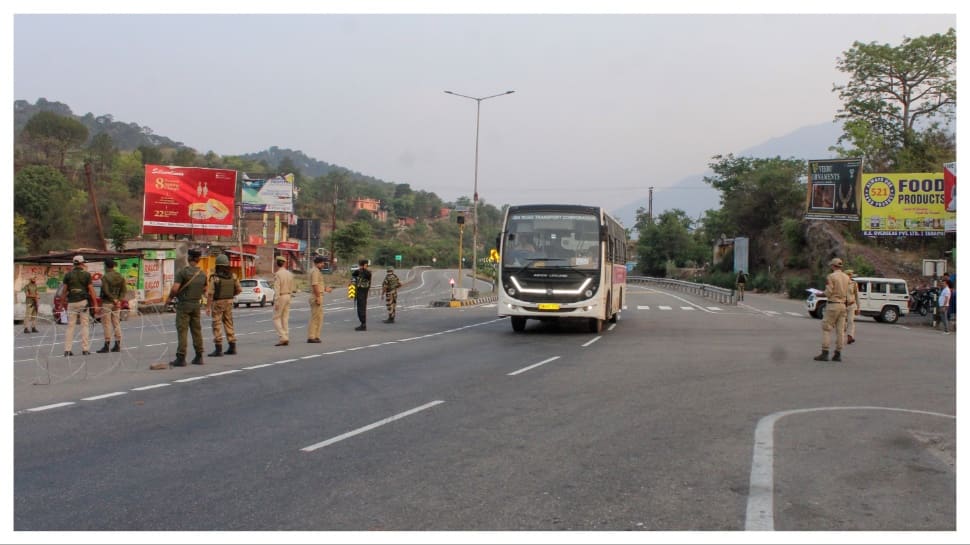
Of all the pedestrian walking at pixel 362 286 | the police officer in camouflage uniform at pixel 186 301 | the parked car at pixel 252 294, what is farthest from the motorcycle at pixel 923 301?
the parked car at pixel 252 294

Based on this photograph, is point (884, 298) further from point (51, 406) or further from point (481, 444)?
point (51, 406)

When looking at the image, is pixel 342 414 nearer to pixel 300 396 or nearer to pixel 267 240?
pixel 300 396

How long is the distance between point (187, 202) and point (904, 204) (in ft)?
144

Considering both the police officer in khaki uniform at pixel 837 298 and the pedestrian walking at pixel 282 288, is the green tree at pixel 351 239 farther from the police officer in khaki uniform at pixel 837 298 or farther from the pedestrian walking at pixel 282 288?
the police officer in khaki uniform at pixel 837 298

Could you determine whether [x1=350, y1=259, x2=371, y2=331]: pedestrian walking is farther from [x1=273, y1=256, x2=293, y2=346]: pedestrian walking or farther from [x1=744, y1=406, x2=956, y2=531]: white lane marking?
[x1=744, y1=406, x2=956, y2=531]: white lane marking

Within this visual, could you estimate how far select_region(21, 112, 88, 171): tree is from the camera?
88625 millimetres

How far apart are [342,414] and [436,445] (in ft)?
6.16

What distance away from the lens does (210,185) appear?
5106 cm

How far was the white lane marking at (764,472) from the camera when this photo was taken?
5133mm

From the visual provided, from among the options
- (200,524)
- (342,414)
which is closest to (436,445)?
(342,414)

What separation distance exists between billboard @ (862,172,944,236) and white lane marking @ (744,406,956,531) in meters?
37.7

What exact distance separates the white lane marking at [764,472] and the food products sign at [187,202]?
154 ft

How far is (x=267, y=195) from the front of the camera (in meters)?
67.2

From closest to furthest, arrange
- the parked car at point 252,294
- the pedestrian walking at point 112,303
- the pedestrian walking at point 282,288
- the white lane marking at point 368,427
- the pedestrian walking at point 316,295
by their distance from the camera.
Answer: the white lane marking at point 368,427
the pedestrian walking at point 112,303
the pedestrian walking at point 282,288
the pedestrian walking at point 316,295
the parked car at point 252,294
